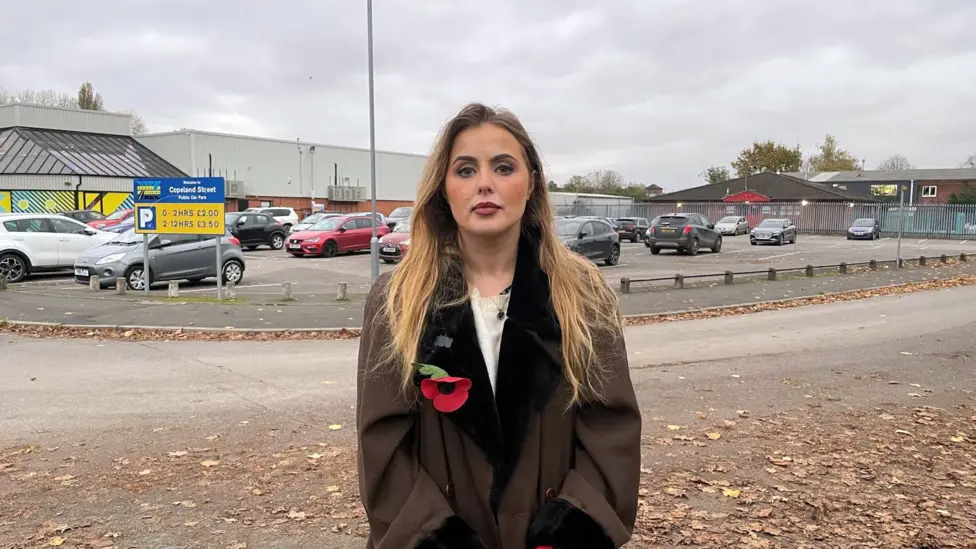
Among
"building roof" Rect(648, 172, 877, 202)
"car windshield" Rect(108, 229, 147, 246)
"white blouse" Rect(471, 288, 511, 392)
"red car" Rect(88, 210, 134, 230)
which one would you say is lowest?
"car windshield" Rect(108, 229, 147, 246)

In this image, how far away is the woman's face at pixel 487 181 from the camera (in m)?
1.94

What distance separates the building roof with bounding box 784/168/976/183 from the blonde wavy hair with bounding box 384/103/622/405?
7920 centimetres

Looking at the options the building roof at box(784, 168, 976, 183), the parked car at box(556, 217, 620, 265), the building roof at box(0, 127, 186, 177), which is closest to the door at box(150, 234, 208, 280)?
the parked car at box(556, 217, 620, 265)

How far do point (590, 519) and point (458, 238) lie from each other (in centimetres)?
85

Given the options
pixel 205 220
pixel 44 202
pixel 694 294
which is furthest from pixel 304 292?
pixel 44 202

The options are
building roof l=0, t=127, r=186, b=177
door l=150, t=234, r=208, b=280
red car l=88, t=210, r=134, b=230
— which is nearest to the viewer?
door l=150, t=234, r=208, b=280

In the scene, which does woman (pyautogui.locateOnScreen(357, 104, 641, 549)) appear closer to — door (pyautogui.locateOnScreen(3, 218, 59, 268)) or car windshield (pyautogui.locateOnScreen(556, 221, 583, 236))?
door (pyautogui.locateOnScreen(3, 218, 59, 268))

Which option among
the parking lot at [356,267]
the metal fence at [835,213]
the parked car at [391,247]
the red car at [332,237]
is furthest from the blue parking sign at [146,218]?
the metal fence at [835,213]

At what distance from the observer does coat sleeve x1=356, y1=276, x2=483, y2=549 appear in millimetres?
1760

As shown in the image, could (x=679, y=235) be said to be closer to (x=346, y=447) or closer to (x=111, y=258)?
(x=111, y=258)

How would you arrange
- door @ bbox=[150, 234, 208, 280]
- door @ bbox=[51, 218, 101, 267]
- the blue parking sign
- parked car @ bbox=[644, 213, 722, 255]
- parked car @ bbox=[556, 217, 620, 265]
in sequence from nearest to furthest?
1. the blue parking sign
2. door @ bbox=[150, 234, 208, 280]
3. door @ bbox=[51, 218, 101, 267]
4. parked car @ bbox=[556, 217, 620, 265]
5. parked car @ bbox=[644, 213, 722, 255]

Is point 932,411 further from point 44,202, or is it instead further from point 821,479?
point 44,202

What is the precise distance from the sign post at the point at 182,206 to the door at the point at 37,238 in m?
5.21

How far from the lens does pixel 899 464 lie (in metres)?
4.97
